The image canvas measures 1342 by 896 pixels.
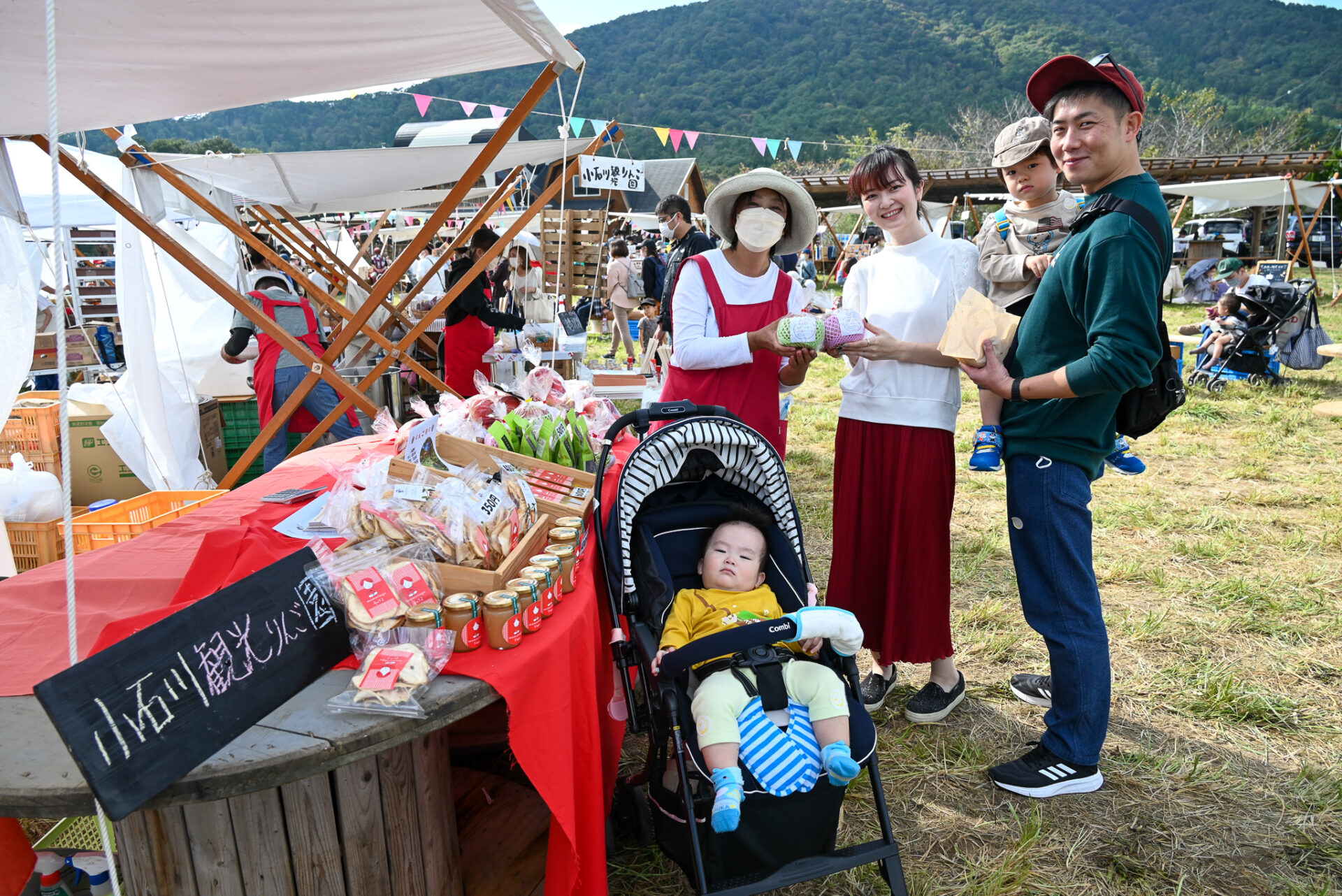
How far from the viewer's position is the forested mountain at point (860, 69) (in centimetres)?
5169

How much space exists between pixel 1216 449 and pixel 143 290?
8704 mm

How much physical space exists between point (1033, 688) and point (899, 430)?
1.35 m

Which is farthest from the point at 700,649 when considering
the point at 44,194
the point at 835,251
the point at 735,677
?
the point at 835,251

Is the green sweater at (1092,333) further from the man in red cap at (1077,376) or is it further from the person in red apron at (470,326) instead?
the person in red apron at (470,326)

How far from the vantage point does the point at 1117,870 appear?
2236mm

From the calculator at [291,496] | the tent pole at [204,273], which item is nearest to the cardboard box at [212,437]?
the tent pole at [204,273]

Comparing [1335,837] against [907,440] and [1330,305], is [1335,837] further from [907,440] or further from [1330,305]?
[1330,305]

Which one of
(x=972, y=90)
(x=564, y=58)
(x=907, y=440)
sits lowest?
(x=907, y=440)

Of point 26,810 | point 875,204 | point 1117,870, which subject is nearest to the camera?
point 26,810

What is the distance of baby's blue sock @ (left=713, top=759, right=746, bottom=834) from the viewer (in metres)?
1.67

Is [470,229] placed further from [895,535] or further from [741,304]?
[895,535]

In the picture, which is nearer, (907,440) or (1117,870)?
(1117,870)

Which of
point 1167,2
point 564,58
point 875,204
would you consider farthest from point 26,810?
point 1167,2

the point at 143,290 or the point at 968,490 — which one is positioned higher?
the point at 143,290
